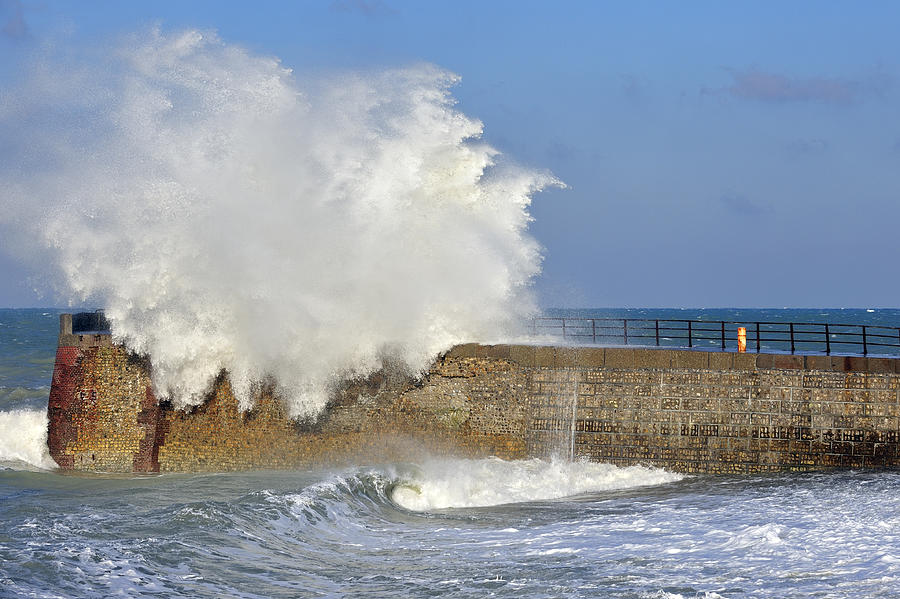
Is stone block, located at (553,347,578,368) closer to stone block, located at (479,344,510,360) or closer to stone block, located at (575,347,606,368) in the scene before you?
stone block, located at (575,347,606,368)

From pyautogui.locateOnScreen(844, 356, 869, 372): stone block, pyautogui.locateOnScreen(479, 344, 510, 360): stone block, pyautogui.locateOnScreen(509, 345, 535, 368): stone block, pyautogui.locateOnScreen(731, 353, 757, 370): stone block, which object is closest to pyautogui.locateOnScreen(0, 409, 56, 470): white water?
pyautogui.locateOnScreen(479, 344, 510, 360): stone block

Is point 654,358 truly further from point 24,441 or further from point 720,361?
point 24,441

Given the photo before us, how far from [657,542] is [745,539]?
0.91m

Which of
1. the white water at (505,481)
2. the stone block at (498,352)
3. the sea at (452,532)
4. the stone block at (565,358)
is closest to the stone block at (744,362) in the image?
the sea at (452,532)

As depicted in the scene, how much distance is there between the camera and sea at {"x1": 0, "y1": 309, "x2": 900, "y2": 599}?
802 cm

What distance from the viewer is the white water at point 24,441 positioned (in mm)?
15188

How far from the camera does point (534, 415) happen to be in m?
14.7

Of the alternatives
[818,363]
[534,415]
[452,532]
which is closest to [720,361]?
[818,363]

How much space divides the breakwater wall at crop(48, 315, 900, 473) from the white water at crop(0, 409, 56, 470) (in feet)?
1.33

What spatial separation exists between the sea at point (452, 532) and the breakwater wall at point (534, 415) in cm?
37

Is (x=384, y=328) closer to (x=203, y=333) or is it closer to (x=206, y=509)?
(x=203, y=333)

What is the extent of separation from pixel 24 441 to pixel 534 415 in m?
8.25

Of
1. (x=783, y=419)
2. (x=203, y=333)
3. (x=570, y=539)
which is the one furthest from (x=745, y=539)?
(x=203, y=333)

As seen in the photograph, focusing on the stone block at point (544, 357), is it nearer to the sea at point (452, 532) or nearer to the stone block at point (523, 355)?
the stone block at point (523, 355)
